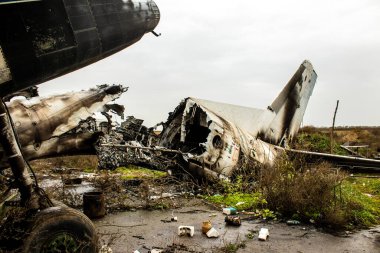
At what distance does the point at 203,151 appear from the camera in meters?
10.1

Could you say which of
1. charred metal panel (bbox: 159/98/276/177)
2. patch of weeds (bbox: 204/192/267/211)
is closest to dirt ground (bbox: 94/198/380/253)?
patch of weeds (bbox: 204/192/267/211)

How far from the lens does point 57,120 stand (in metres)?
5.39

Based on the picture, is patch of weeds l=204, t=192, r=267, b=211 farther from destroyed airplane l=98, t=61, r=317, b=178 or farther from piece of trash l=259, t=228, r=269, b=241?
piece of trash l=259, t=228, r=269, b=241

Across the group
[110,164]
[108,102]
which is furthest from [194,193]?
[108,102]

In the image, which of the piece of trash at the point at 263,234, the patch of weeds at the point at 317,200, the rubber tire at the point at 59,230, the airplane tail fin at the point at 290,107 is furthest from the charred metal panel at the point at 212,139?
the rubber tire at the point at 59,230

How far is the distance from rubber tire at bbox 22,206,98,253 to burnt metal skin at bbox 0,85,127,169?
1.48m

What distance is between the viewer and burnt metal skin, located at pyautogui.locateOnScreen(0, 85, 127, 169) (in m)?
5.09

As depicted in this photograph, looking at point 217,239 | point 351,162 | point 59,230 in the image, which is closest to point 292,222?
point 217,239

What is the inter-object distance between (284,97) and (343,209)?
25.4 ft

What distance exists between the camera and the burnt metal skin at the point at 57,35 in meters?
3.60

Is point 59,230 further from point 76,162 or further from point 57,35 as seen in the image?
point 76,162

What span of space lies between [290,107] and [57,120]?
10.7 meters

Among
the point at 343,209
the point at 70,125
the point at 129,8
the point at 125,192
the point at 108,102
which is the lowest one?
the point at 125,192

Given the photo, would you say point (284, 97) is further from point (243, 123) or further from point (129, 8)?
point (129, 8)
